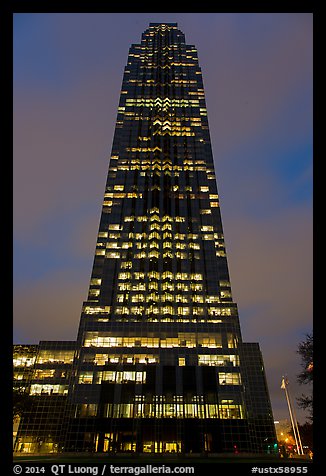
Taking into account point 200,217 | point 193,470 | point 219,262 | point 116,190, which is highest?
point 116,190

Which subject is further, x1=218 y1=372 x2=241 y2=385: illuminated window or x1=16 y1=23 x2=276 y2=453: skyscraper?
x1=218 y1=372 x2=241 y2=385: illuminated window

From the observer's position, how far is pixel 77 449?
8375 cm

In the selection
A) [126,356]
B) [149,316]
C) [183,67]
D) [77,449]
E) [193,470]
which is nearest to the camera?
[193,470]

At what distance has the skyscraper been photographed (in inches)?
3445

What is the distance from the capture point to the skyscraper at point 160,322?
87500 millimetres

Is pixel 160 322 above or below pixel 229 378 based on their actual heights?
above

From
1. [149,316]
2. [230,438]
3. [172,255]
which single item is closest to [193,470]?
[230,438]

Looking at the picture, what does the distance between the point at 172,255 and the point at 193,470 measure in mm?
112156

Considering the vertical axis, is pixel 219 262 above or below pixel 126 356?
above

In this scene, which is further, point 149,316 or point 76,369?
point 149,316

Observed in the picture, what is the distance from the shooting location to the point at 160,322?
351 ft

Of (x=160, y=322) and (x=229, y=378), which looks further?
(x=160, y=322)

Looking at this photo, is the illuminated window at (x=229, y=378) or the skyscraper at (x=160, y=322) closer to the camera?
the skyscraper at (x=160, y=322)
